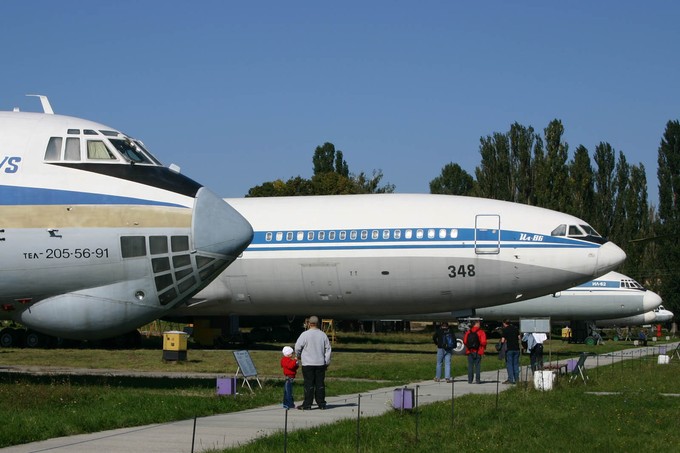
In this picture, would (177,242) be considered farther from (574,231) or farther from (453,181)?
(453,181)

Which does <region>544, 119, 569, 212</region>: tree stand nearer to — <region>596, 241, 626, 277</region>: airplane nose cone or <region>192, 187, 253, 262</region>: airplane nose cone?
<region>596, 241, 626, 277</region>: airplane nose cone

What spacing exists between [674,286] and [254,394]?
77270 mm

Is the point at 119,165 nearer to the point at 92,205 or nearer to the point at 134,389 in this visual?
the point at 92,205

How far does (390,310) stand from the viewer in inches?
1574

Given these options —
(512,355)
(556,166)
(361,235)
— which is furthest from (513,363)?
(556,166)

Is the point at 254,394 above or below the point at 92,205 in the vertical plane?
below

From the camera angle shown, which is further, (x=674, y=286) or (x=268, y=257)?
(x=674, y=286)

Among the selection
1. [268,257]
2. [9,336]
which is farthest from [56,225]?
[9,336]

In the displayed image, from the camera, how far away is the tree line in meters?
88.2

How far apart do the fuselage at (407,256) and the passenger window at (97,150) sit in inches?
713

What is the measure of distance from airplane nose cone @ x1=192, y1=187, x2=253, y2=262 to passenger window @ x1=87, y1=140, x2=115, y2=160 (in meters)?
2.14

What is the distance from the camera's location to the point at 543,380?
24.8m

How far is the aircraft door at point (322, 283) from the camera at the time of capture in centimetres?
3916

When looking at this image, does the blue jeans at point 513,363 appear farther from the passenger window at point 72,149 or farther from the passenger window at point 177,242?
the passenger window at point 72,149
